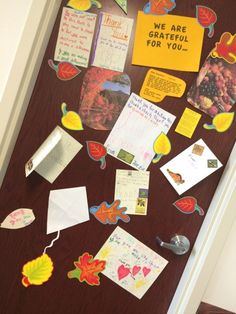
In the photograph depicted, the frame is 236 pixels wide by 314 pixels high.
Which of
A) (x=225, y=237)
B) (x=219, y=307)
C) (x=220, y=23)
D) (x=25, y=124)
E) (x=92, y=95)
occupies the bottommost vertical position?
(x=219, y=307)

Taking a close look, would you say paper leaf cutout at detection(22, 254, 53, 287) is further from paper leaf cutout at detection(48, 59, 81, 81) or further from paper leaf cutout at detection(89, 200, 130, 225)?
paper leaf cutout at detection(48, 59, 81, 81)

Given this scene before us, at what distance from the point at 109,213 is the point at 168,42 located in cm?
70

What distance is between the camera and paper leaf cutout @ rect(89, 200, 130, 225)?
1.30 metres

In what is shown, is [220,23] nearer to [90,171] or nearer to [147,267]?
[90,171]

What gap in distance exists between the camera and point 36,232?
1292 mm

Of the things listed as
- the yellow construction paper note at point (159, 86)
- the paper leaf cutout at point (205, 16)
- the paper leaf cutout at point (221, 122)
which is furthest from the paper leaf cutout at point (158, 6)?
the paper leaf cutout at point (221, 122)

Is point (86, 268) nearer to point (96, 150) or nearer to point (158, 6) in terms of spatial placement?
point (96, 150)

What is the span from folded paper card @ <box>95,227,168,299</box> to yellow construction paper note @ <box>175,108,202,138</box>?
0.46 meters

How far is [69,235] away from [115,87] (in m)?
0.61

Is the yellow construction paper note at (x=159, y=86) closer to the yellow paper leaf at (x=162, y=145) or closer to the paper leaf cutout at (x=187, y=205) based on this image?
the yellow paper leaf at (x=162, y=145)

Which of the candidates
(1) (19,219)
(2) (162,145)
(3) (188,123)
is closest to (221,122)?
(3) (188,123)

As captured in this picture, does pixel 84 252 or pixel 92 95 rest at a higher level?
pixel 92 95

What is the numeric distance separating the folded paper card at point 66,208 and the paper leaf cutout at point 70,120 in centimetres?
24

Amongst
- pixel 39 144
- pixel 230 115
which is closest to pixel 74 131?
pixel 39 144
